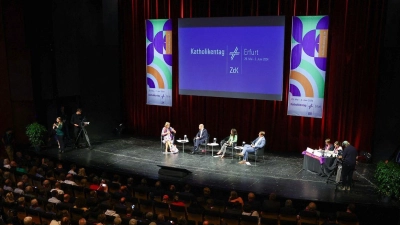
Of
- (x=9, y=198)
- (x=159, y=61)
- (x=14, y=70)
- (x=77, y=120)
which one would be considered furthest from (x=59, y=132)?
(x=9, y=198)

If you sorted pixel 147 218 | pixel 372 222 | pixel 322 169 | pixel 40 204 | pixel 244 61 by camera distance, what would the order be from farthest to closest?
pixel 244 61, pixel 322 169, pixel 372 222, pixel 40 204, pixel 147 218

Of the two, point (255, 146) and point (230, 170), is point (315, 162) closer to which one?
point (255, 146)

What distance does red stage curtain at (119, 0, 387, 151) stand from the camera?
1079 centimetres

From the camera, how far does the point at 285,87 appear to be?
474 inches

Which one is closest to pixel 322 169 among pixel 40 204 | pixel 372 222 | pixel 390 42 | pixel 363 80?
pixel 372 222

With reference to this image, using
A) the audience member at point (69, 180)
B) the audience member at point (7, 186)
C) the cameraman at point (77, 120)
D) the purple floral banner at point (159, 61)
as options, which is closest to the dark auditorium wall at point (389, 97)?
the purple floral banner at point (159, 61)

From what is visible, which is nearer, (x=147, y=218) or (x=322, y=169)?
(x=147, y=218)

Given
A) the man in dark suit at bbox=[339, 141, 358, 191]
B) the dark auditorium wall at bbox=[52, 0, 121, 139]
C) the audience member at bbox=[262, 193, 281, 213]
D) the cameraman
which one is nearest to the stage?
the man in dark suit at bbox=[339, 141, 358, 191]

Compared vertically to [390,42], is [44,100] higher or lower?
lower

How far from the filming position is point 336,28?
11.1 m

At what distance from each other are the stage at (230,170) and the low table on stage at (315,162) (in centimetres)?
16

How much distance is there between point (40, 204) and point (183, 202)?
262 cm

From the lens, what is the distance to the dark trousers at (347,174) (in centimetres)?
858

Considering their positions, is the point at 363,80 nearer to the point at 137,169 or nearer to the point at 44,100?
the point at 137,169
